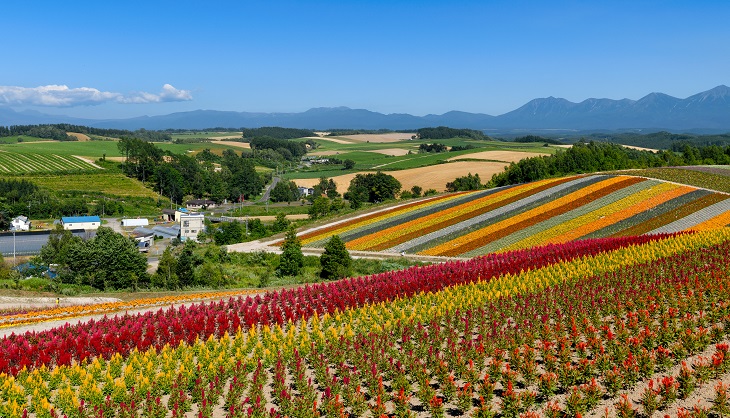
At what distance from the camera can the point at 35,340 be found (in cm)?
1836

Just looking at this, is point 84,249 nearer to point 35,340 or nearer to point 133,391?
point 35,340

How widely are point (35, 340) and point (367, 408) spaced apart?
1177 centimetres

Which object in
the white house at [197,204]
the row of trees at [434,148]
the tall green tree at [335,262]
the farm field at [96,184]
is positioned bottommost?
the white house at [197,204]

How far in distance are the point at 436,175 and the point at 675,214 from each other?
229 ft

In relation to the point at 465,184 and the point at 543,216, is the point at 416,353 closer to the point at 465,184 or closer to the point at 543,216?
the point at 543,216

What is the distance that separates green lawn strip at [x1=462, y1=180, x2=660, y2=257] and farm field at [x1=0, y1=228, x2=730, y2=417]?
54.9 feet

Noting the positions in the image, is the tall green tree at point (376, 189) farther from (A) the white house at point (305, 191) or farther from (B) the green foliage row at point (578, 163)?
(B) the green foliage row at point (578, 163)

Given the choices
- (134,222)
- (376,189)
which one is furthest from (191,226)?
(376,189)

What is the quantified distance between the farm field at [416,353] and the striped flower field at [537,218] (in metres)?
17.9

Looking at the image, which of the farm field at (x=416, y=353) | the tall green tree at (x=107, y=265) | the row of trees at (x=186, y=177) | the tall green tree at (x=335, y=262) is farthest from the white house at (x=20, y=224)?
the farm field at (x=416, y=353)

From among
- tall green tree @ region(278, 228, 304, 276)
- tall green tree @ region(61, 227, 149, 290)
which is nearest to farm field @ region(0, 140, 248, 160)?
tall green tree @ region(61, 227, 149, 290)

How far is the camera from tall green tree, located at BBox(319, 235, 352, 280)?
36225mm

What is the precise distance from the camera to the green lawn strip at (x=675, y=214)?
135 feet

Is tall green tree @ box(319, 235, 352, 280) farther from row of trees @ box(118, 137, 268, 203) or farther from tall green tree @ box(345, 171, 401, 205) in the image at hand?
row of trees @ box(118, 137, 268, 203)
